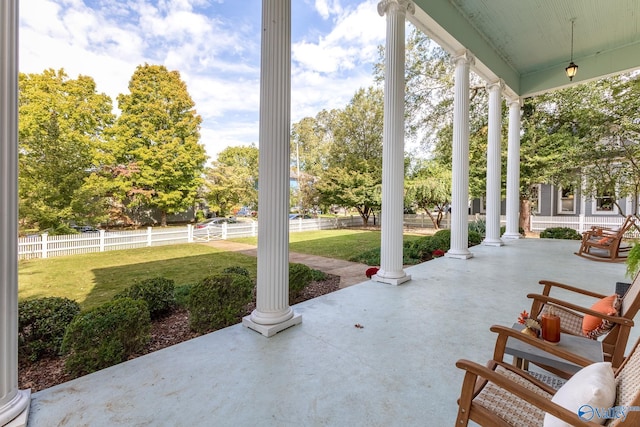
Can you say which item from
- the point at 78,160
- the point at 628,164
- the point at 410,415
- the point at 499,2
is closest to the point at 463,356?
the point at 410,415

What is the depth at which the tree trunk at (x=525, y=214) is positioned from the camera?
1250 cm

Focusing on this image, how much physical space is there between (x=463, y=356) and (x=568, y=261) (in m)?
5.37

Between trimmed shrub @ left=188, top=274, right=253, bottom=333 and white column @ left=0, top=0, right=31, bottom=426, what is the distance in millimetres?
1375

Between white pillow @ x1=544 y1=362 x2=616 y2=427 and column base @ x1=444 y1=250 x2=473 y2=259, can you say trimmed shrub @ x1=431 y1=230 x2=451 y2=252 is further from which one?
white pillow @ x1=544 y1=362 x2=616 y2=427

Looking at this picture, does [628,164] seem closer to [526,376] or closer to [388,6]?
[388,6]

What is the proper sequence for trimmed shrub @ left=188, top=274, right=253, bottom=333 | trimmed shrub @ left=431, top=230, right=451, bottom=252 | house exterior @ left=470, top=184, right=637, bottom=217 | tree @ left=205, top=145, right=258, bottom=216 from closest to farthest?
trimmed shrub @ left=188, top=274, right=253, bottom=333
trimmed shrub @ left=431, top=230, right=451, bottom=252
house exterior @ left=470, top=184, right=637, bottom=217
tree @ left=205, top=145, right=258, bottom=216

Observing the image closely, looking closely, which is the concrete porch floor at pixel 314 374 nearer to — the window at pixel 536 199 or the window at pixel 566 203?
the window at pixel 536 199

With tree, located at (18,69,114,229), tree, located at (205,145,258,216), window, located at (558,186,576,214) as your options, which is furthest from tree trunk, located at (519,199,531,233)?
tree, located at (18,69,114,229)

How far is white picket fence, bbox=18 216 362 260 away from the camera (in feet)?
24.0

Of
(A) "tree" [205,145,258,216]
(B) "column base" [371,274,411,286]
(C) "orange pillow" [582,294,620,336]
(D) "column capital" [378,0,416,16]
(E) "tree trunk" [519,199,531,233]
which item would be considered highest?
(D) "column capital" [378,0,416,16]

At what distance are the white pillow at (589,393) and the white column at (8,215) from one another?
2555 mm

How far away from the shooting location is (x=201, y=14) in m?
11.3

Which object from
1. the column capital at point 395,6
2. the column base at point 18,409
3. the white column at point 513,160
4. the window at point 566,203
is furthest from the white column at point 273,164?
the window at point 566,203
